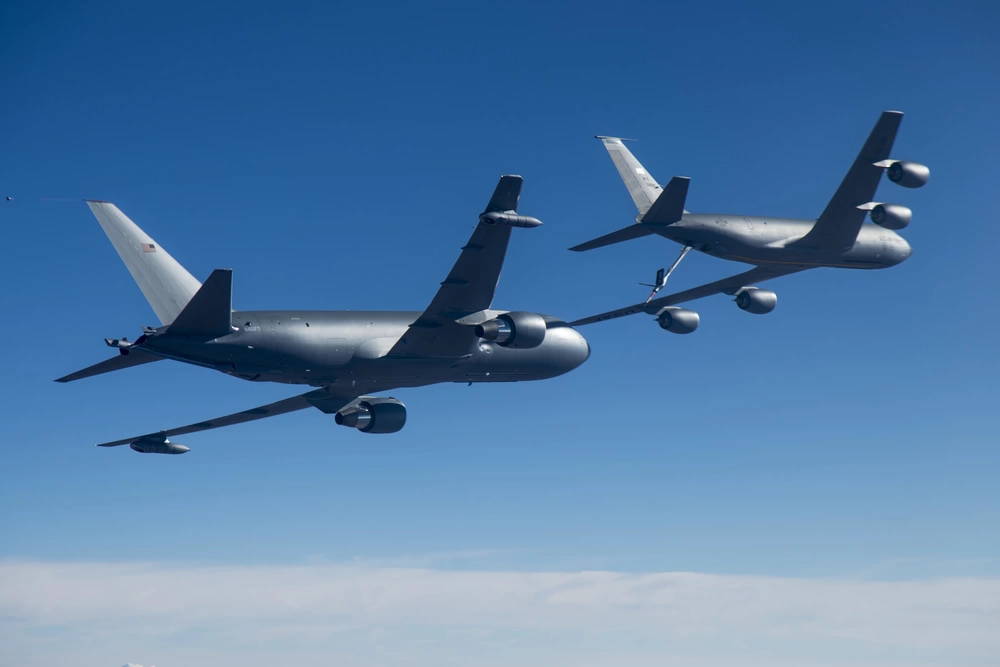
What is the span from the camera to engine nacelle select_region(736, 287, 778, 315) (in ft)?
206

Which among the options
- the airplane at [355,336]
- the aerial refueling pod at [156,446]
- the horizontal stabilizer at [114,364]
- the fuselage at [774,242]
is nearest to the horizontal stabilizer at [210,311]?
the airplane at [355,336]

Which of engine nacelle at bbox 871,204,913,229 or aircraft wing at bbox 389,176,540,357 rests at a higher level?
engine nacelle at bbox 871,204,913,229

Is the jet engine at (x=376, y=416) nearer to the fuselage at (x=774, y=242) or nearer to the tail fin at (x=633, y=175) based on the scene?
the fuselage at (x=774, y=242)

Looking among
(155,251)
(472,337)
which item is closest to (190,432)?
(155,251)

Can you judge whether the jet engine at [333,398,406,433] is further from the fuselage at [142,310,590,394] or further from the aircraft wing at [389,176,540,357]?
the aircraft wing at [389,176,540,357]

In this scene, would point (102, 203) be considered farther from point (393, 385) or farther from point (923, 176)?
point (923, 176)

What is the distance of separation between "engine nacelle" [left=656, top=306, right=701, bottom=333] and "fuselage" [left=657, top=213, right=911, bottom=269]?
353cm

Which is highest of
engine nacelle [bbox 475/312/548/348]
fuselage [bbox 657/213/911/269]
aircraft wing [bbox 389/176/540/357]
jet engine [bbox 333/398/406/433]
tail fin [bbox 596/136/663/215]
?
tail fin [bbox 596/136/663/215]

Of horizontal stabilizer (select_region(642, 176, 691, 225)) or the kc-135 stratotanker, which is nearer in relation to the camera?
the kc-135 stratotanker

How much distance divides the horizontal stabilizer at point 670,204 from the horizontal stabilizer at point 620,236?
0.57 meters

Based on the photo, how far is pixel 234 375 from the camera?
1927 inches

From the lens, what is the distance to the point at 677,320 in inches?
2415

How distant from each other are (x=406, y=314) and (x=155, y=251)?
11664mm

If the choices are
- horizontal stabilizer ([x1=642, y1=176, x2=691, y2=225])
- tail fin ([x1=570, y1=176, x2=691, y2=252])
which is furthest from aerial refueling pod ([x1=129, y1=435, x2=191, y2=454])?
horizontal stabilizer ([x1=642, y1=176, x2=691, y2=225])
